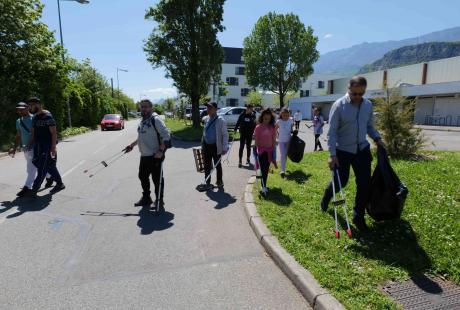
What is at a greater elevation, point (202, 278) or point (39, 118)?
point (39, 118)

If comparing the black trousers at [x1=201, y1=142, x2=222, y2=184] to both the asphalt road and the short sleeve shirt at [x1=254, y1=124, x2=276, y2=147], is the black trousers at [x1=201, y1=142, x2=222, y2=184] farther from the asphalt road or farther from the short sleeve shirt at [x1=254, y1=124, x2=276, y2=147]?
the short sleeve shirt at [x1=254, y1=124, x2=276, y2=147]

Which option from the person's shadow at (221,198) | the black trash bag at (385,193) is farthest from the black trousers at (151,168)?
the black trash bag at (385,193)

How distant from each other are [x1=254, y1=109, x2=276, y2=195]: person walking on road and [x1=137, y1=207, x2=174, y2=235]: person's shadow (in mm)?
1934

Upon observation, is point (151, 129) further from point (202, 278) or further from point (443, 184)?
point (443, 184)

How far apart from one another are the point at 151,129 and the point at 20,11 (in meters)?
16.9

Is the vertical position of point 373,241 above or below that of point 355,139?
below

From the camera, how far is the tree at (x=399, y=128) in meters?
9.41

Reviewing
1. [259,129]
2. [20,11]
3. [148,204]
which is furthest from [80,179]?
[20,11]

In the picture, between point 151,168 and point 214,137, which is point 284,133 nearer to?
point 214,137

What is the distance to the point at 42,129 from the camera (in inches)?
273

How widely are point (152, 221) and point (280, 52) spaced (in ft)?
153

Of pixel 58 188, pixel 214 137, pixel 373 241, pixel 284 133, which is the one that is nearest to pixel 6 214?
pixel 58 188

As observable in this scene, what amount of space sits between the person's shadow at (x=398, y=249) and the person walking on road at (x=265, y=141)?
220 cm

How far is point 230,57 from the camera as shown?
74562 millimetres
